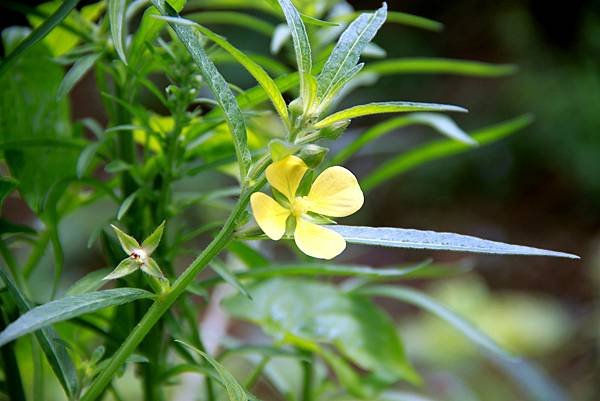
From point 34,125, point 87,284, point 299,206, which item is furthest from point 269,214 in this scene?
point 34,125

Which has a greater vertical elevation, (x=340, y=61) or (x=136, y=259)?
(x=340, y=61)

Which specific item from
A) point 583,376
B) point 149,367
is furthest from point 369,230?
point 583,376

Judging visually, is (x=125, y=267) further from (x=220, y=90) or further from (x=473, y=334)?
(x=473, y=334)

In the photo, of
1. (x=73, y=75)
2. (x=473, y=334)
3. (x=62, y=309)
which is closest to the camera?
(x=62, y=309)

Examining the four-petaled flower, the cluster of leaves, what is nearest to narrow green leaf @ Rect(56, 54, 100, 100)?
the cluster of leaves

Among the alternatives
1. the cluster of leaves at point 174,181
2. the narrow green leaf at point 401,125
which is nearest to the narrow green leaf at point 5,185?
the cluster of leaves at point 174,181

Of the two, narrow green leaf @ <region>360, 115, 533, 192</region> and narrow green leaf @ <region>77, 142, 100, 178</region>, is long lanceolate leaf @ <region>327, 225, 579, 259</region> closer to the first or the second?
narrow green leaf @ <region>77, 142, 100, 178</region>
